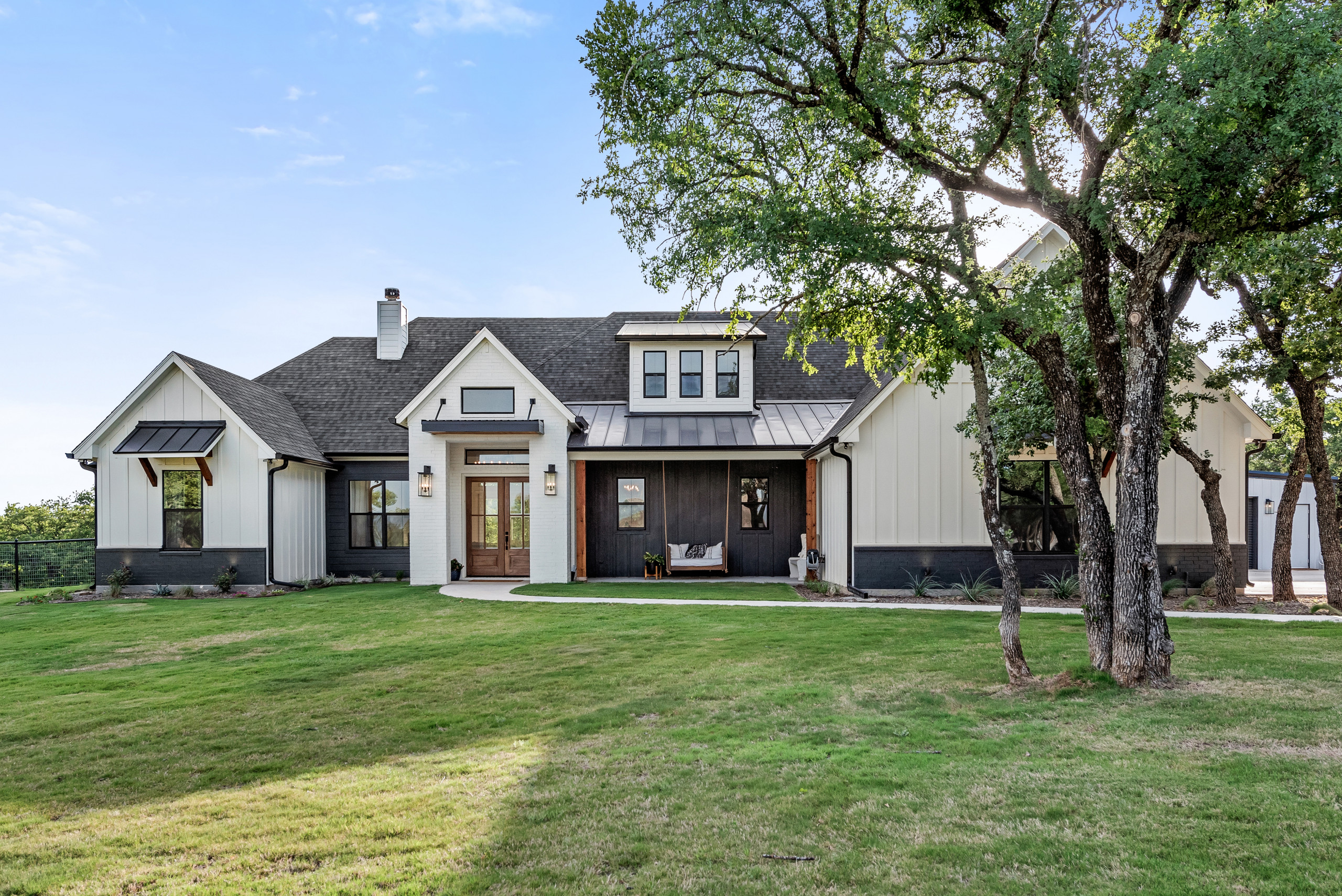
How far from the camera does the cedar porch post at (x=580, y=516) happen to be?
16562mm

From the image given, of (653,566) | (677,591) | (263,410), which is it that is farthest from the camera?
(653,566)

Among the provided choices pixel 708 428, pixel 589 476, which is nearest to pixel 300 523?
pixel 589 476

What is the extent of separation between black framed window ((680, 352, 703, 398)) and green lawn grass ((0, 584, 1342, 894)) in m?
9.93

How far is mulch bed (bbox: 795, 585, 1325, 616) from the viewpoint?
471 inches

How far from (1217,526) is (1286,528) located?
1162 millimetres

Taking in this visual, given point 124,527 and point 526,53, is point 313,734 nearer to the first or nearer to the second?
point 526,53

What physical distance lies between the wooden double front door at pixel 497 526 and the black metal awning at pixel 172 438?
5.33m

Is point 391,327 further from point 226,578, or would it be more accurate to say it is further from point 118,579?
point 118,579

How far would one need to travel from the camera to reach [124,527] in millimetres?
15742

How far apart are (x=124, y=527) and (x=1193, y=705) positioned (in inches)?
742

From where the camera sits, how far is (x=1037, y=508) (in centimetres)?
1395

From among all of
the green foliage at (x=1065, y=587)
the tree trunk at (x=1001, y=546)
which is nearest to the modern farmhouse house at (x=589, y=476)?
the green foliage at (x=1065, y=587)

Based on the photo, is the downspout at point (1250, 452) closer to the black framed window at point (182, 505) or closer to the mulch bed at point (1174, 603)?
the mulch bed at point (1174, 603)

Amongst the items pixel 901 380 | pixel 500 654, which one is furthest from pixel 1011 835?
pixel 901 380
